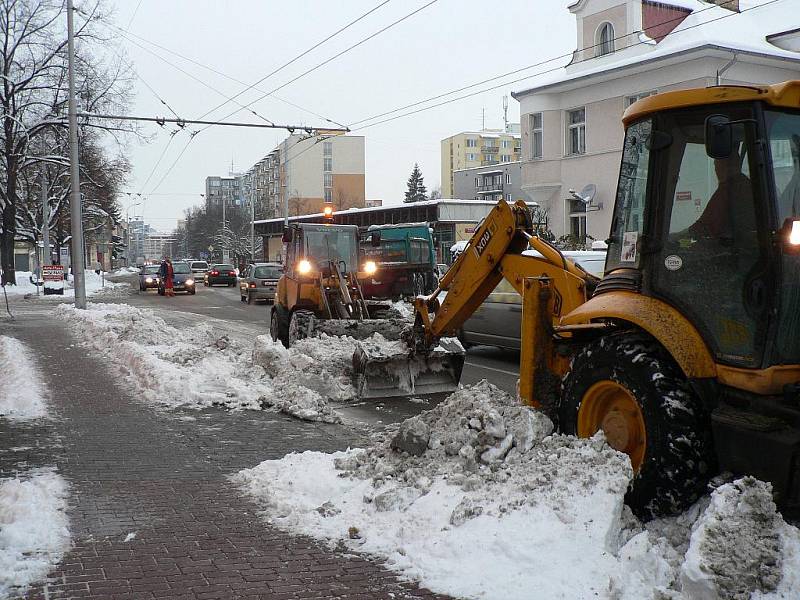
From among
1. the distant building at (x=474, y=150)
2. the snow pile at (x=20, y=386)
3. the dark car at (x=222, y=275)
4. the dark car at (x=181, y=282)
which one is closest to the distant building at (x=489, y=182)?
the dark car at (x=222, y=275)

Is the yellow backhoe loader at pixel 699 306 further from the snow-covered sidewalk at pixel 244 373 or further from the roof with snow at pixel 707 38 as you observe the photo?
the roof with snow at pixel 707 38

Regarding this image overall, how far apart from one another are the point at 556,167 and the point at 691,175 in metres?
25.4

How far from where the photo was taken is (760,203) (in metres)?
4.47

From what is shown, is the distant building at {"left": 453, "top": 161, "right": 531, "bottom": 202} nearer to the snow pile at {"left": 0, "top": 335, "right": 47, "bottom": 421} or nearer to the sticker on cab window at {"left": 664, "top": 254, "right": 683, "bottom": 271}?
the snow pile at {"left": 0, "top": 335, "right": 47, "bottom": 421}

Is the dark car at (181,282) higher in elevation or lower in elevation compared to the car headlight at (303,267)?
lower

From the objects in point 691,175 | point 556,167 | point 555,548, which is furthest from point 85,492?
point 556,167

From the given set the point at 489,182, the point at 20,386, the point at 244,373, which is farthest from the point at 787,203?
the point at 489,182

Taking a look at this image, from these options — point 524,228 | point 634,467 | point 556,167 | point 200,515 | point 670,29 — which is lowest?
point 200,515

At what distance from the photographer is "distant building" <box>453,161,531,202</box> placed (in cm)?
7550

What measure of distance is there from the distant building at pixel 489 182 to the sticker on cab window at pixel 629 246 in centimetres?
6566

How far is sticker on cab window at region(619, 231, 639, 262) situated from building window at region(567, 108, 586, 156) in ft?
79.8

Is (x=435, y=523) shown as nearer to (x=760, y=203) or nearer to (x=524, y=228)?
(x=760, y=203)

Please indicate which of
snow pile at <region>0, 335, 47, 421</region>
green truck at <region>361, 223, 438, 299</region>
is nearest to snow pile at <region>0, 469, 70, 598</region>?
snow pile at <region>0, 335, 47, 421</region>

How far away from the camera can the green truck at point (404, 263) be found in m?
26.1
